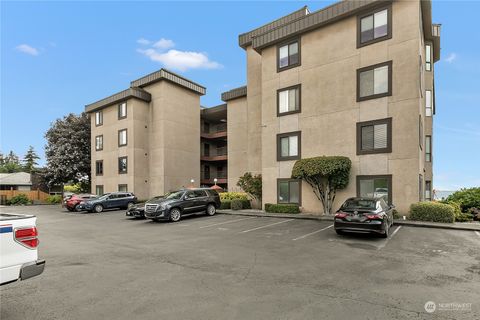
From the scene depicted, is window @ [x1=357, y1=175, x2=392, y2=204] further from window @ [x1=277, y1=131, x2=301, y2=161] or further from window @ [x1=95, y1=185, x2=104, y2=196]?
window @ [x1=95, y1=185, x2=104, y2=196]

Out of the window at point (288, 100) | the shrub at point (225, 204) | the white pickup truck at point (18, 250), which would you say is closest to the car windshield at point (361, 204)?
the window at point (288, 100)

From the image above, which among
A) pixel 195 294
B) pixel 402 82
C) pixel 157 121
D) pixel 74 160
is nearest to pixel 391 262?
pixel 195 294

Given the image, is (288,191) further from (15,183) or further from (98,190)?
(15,183)

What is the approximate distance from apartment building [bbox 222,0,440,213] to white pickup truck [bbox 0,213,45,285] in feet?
51.8

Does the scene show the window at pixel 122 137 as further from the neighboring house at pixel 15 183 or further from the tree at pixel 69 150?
the neighboring house at pixel 15 183

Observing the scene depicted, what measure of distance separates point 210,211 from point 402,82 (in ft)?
44.2

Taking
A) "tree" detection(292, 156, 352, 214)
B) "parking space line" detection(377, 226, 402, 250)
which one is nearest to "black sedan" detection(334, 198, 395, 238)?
"parking space line" detection(377, 226, 402, 250)

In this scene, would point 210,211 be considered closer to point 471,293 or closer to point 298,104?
point 298,104

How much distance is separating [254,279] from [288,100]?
15402 mm

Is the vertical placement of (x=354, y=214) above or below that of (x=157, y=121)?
below

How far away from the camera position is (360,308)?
15.9ft

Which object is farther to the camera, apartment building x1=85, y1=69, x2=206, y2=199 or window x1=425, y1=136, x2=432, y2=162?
apartment building x1=85, y1=69, x2=206, y2=199

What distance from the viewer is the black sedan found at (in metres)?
10.4

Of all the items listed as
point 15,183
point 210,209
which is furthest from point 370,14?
point 15,183
